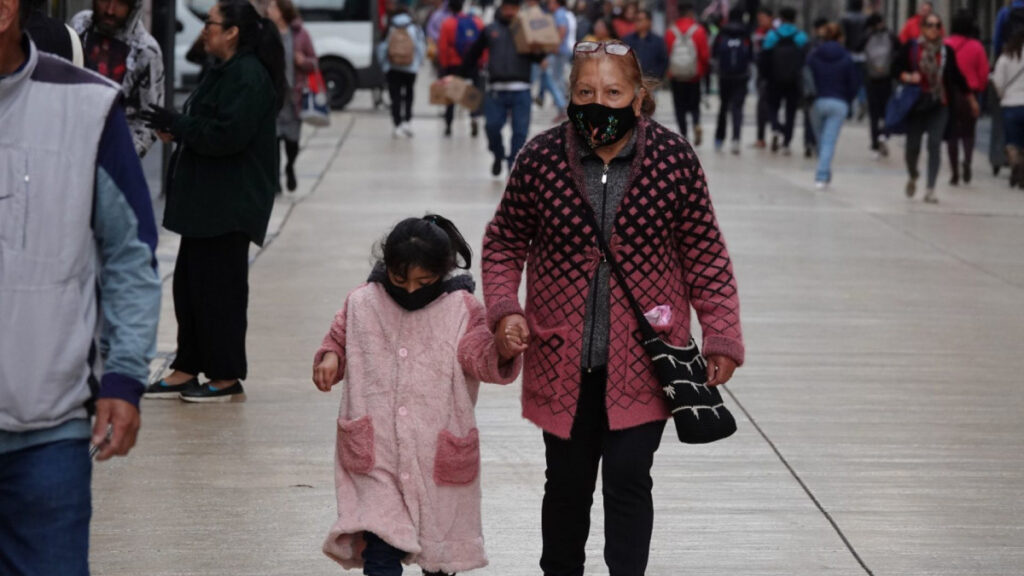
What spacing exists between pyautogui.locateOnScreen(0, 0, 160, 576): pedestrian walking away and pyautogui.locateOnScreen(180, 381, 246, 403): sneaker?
4.08 m

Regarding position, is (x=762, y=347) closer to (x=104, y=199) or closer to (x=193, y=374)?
(x=193, y=374)

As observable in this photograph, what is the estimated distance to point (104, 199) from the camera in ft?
10.5

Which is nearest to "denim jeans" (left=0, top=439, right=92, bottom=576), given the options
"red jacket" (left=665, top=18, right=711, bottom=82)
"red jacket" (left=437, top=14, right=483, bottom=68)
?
"red jacket" (left=665, top=18, right=711, bottom=82)

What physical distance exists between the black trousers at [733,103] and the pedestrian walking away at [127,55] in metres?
14.6

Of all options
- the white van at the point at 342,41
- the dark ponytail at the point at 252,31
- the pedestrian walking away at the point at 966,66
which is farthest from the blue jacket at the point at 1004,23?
the dark ponytail at the point at 252,31

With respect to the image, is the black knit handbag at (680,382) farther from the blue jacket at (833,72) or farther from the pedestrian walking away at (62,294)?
the blue jacket at (833,72)

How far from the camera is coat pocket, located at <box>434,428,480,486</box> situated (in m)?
4.21

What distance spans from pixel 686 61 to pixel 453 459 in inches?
676

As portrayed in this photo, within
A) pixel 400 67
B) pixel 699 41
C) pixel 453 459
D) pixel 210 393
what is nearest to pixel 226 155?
pixel 210 393

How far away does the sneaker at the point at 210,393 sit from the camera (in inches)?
288

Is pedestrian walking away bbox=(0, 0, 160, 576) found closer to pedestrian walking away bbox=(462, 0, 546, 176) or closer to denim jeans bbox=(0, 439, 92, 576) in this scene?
denim jeans bbox=(0, 439, 92, 576)

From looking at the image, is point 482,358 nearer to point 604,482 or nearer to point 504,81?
point 604,482

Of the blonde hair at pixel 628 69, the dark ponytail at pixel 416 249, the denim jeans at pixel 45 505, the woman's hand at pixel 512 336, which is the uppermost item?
the blonde hair at pixel 628 69

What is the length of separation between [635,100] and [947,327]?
5.54m
